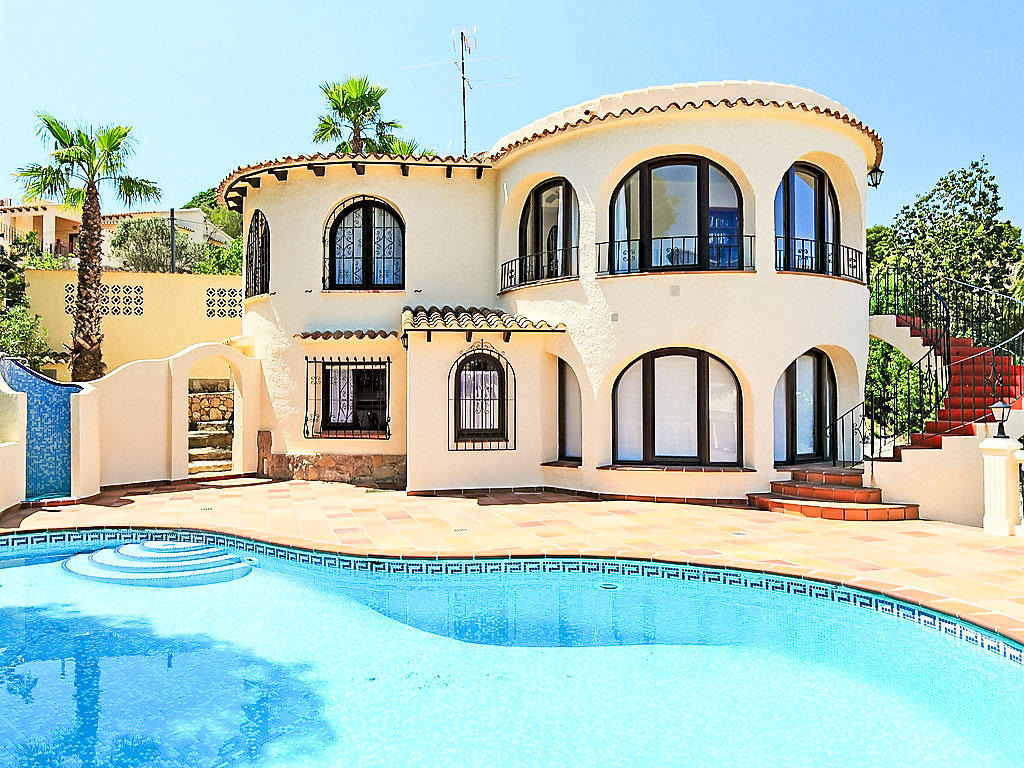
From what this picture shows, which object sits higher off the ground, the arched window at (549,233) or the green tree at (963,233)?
the green tree at (963,233)

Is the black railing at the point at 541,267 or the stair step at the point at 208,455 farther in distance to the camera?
the stair step at the point at 208,455

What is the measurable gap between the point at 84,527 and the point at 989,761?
11.8 meters

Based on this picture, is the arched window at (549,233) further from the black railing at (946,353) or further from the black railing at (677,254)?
the black railing at (946,353)

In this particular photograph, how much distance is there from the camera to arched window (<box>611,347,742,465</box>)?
14.4m

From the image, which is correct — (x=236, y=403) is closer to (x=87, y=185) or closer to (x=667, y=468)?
(x=87, y=185)

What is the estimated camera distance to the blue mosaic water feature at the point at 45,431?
44.4 ft

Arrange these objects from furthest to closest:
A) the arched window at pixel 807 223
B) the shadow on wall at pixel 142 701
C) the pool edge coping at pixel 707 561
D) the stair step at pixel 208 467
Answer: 1. the stair step at pixel 208 467
2. the arched window at pixel 807 223
3. the pool edge coping at pixel 707 561
4. the shadow on wall at pixel 142 701

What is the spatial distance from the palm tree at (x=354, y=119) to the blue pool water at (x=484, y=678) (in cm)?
1872

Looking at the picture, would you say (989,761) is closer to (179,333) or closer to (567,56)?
(567,56)

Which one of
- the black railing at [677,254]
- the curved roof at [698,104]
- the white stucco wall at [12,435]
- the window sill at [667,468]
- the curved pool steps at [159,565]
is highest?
the curved roof at [698,104]

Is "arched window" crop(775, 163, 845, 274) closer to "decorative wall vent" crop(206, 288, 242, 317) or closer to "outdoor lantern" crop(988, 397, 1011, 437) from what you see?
"outdoor lantern" crop(988, 397, 1011, 437)

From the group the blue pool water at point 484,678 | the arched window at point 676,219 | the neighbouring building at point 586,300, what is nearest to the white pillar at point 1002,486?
the neighbouring building at point 586,300

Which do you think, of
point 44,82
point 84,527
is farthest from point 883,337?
point 44,82

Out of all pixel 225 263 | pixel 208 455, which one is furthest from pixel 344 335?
pixel 225 263
